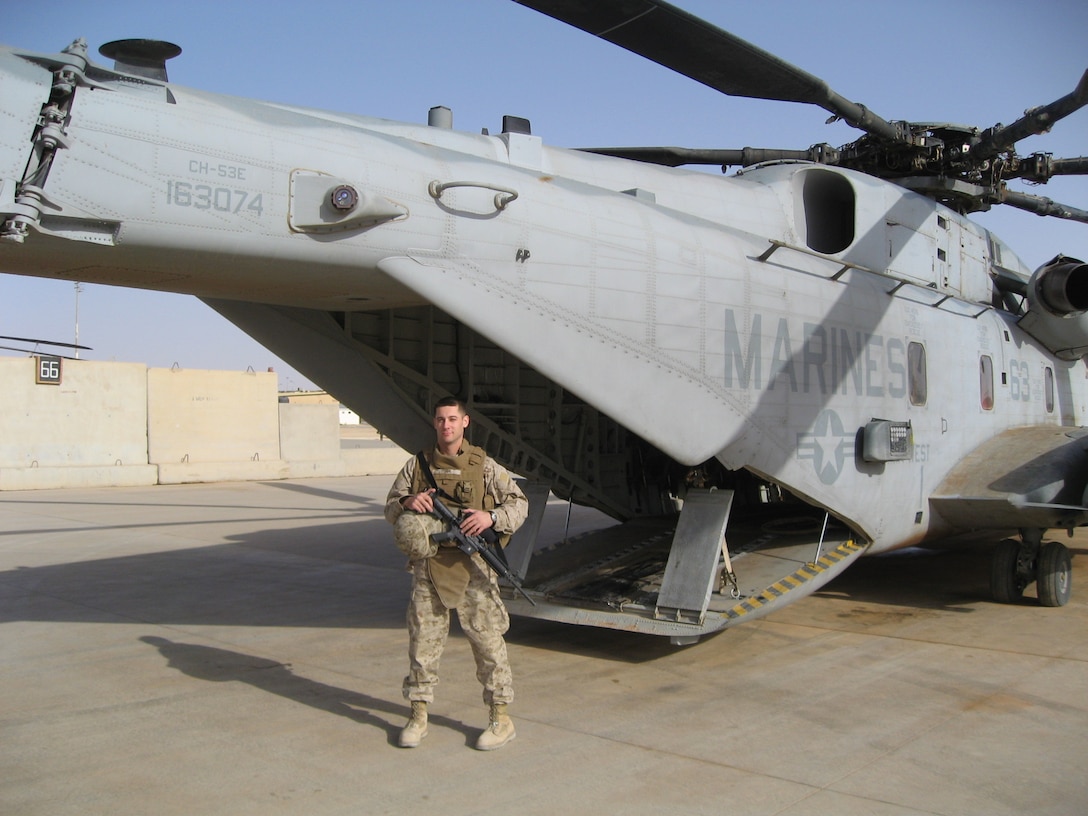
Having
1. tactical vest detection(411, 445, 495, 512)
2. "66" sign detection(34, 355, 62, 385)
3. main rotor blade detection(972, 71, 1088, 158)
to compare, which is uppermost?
main rotor blade detection(972, 71, 1088, 158)

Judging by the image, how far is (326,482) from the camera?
2341 cm

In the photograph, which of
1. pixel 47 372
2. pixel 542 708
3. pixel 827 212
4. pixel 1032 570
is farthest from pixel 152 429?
pixel 1032 570

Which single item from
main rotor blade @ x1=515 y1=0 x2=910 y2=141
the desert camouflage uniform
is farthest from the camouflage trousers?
main rotor blade @ x1=515 y1=0 x2=910 y2=141

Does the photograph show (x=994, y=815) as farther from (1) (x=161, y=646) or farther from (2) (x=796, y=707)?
(1) (x=161, y=646)

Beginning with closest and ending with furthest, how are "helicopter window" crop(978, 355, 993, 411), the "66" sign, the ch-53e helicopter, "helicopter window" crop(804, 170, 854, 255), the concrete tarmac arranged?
the concrete tarmac → the ch-53e helicopter → "helicopter window" crop(804, 170, 854, 255) → "helicopter window" crop(978, 355, 993, 411) → the "66" sign

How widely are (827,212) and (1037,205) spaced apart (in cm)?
404

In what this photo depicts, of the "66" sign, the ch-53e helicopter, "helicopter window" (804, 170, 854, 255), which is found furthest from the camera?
the "66" sign

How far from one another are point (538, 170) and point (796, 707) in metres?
4.03

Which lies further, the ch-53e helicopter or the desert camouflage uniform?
the ch-53e helicopter

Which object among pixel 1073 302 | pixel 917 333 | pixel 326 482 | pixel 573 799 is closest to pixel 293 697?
pixel 573 799

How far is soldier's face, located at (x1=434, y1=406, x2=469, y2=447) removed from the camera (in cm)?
477

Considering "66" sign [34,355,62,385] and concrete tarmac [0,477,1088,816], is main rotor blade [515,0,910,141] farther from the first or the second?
"66" sign [34,355,62,385]

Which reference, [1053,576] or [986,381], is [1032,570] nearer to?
[1053,576]

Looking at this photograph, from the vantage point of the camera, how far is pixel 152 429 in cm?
2228
